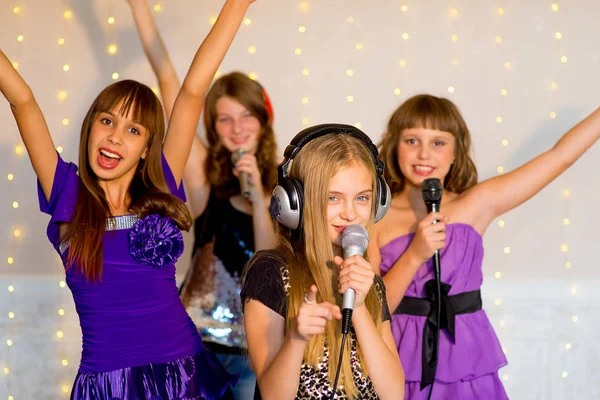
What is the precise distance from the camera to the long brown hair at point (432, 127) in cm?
229

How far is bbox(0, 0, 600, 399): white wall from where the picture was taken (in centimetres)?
303

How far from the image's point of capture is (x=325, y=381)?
1539 millimetres

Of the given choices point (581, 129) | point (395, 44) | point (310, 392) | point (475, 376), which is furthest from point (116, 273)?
point (395, 44)

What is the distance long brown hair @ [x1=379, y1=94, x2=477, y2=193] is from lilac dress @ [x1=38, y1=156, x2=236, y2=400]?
0.76 m

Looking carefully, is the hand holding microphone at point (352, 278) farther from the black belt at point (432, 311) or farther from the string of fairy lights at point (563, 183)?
the string of fairy lights at point (563, 183)

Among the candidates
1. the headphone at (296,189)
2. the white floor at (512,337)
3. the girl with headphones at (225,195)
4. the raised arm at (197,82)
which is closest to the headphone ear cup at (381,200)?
the headphone at (296,189)

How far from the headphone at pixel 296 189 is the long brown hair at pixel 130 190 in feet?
1.47

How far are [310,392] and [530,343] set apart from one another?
1746 mm

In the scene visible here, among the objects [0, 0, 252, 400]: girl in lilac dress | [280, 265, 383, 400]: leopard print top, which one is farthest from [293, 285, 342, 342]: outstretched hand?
[0, 0, 252, 400]: girl in lilac dress

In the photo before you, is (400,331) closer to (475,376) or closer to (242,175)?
(475,376)

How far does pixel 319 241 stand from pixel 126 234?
544 millimetres

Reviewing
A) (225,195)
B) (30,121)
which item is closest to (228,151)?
(225,195)

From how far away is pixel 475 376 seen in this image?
219cm

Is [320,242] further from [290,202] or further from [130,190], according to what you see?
[130,190]
